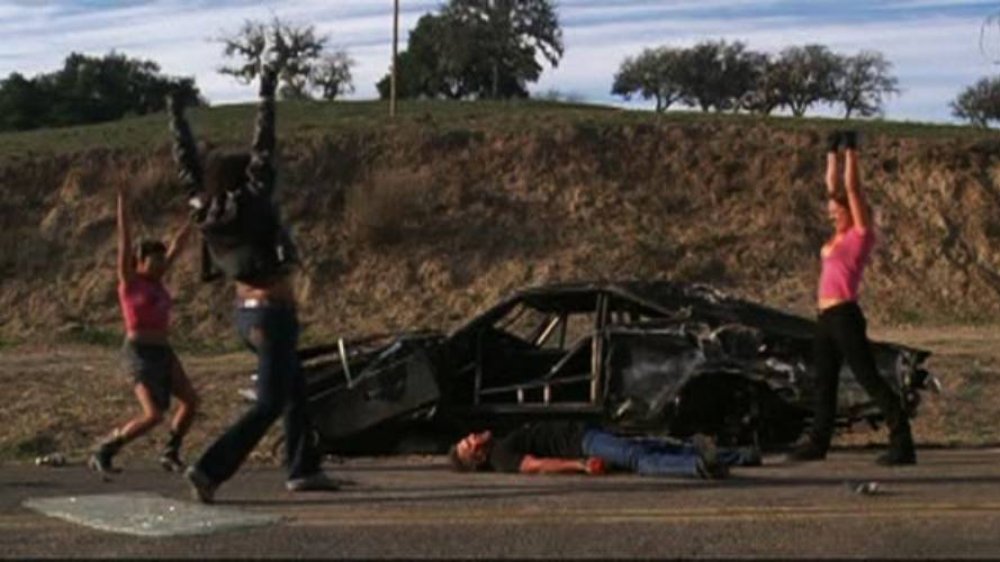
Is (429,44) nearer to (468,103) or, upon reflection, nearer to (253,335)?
(468,103)

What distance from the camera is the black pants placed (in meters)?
10.3

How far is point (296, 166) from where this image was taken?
31750 millimetres

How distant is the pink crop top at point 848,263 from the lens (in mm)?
10438

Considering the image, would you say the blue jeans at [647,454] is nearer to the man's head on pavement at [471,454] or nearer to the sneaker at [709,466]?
the sneaker at [709,466]

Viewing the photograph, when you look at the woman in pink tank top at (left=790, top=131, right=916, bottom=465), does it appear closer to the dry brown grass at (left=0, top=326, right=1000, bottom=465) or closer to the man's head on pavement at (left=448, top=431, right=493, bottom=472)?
the man's head on pavement at (left=448, top=431, right=493, bottom=472)

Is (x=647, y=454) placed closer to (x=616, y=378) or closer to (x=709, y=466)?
(x=709, y=466)

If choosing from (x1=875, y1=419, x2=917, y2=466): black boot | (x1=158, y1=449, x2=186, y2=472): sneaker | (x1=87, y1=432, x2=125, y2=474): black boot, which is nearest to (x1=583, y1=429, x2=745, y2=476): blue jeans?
(x1=875, y1=419, x2=917, y2=466): black boot

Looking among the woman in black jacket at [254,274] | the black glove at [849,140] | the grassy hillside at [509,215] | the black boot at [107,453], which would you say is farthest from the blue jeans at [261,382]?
the grassy hillside at [509,215]

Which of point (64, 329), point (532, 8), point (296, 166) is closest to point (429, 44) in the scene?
point (532, 8)

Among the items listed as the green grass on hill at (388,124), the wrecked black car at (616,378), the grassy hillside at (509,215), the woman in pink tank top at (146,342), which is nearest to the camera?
the woman in pink tank top at (146,342)

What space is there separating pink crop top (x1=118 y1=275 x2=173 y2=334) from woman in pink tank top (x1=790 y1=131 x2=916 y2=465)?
405 cm

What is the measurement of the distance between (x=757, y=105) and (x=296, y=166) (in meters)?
33.1

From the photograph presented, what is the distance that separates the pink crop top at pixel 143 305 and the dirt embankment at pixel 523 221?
607 inches

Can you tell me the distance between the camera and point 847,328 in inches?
407
